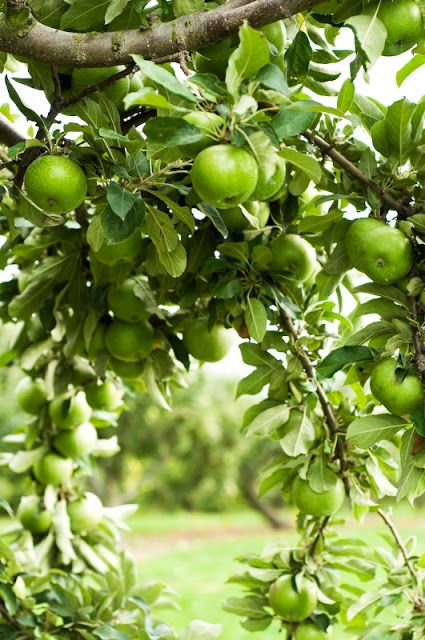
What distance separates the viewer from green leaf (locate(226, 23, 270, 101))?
0.87 meters

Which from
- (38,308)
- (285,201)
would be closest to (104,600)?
(38,308)

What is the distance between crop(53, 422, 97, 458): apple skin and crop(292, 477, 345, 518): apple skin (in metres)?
0.70

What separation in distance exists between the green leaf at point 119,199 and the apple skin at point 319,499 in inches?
29.0

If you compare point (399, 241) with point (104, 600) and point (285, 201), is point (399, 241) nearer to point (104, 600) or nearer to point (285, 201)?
point (285, 201)

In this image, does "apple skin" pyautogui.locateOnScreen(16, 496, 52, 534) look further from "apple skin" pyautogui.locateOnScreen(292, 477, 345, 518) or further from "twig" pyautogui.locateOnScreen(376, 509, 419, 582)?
"twig" pyautogui.locateOnScreen(376, 509, 419, 582)

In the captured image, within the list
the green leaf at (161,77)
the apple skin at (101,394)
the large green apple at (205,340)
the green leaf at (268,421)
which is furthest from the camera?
the apple skin at (101,394)

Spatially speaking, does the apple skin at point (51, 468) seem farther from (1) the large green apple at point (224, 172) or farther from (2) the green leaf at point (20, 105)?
(1) the large green apple at point (224, 172)

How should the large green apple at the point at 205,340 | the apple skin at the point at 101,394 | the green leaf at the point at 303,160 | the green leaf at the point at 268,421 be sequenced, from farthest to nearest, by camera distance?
1. the apple skin at the point at 101,394
2. the large green apple at the point at 205,340
3. the green leaf at the point at 268,421
4. the green leaf at the point at 303,160

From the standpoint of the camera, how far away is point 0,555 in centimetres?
170

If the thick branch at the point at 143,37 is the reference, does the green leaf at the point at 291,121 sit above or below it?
below

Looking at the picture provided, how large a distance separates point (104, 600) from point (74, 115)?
111 centimetres

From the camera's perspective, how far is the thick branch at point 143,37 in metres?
0.98

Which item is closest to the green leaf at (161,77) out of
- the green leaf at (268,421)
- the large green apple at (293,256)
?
the large green apple at (293,256)

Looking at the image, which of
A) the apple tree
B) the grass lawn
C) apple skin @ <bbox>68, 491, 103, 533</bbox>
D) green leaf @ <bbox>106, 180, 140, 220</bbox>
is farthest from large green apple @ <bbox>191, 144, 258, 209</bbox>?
apple skin @ <bbox>68, 491, 103, 533</bbox>
